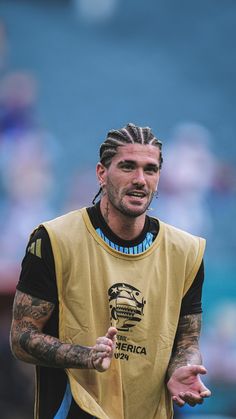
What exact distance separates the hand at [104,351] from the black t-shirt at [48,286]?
0.48 metres

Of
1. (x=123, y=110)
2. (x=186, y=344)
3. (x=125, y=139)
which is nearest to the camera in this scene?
(x=125, y=139)

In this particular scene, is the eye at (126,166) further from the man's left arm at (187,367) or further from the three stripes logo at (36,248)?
the man's left arm at (187,367)

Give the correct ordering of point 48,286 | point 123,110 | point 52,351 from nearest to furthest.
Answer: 1. point 52,351
2. point 48,286
3. point 123,110

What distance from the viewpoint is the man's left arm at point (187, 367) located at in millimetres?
4980

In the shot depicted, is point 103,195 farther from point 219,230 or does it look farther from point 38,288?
point 219,230

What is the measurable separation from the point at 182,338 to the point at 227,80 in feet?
28.2

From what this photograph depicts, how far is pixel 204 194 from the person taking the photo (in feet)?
41.7

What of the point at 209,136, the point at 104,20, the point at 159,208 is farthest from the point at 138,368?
the point at 104,20

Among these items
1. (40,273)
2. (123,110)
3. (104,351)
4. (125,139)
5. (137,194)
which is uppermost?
(123,110)

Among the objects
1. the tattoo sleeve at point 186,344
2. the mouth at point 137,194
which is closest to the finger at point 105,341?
the tattoo sleeve at point 186,344

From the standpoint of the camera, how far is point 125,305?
5152 millimetres

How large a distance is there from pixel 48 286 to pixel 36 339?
0.87ft

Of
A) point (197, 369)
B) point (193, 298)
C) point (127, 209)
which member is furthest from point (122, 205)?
point (197, 369)

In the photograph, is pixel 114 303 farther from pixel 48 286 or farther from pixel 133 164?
pixel 133 164
